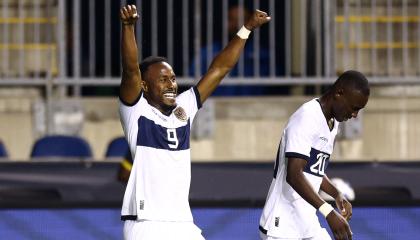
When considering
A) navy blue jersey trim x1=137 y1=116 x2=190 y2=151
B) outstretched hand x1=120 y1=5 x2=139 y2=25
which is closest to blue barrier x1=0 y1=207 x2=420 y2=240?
navy blue jersey trim x1=137 y1=116 x2=190 y2=151

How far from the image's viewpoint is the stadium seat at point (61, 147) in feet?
36.9

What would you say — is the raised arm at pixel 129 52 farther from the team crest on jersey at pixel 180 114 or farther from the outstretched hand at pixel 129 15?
the team crest on jersey at pixel 180 114

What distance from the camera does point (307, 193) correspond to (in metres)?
7.28

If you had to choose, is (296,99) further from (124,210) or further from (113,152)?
(124,210)

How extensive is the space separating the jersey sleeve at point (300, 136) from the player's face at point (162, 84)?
0.63 metres

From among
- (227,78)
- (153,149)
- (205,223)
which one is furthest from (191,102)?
(227,78)

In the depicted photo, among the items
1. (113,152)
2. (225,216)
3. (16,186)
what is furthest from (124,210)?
(113,152)

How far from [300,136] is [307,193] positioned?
0.32 m

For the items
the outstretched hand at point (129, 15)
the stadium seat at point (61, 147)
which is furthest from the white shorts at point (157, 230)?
the stadium seat at point (61, 147)

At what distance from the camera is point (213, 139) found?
43.3ft

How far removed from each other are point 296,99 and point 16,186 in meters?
4.66

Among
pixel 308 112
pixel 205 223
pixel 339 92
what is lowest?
pixel 205 223

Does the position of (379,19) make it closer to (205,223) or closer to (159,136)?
(205,223)

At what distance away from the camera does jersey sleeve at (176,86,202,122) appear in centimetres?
744
